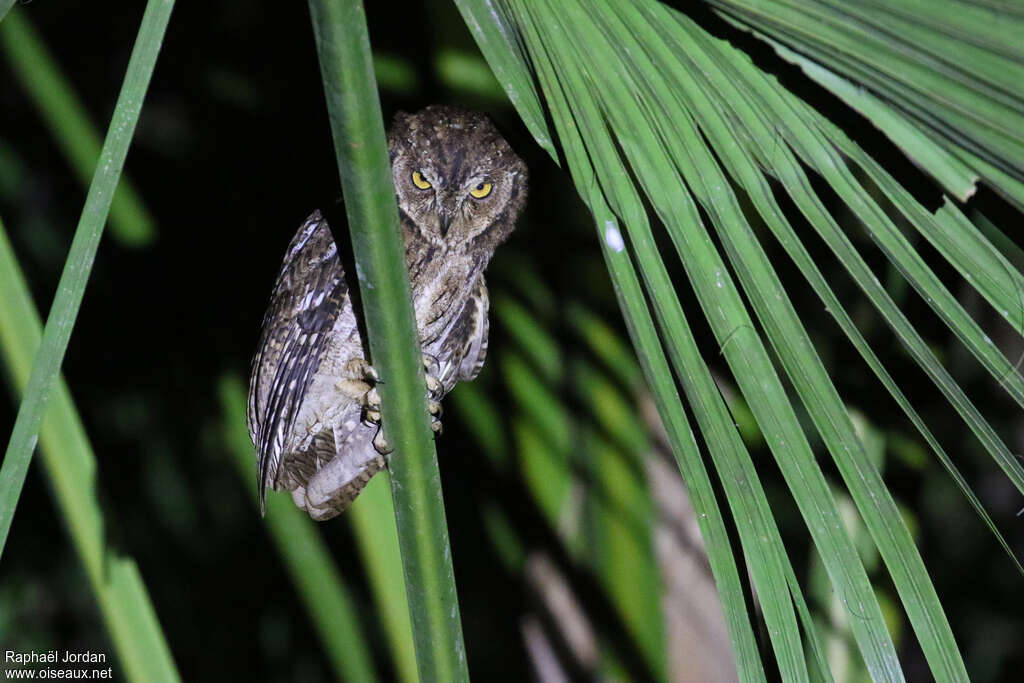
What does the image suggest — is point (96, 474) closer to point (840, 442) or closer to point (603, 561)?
point (603, 561)

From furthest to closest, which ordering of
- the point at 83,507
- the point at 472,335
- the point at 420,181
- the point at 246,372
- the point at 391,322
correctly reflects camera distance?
the point at 246,372 → the point at 472,335 → the point at 420,181 → the point at 83,507 → the point at 391,322

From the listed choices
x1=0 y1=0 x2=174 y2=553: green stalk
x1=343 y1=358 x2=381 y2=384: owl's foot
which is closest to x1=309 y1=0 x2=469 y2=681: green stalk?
x1=0 y1=0 x2=174 y2=553: green stalk

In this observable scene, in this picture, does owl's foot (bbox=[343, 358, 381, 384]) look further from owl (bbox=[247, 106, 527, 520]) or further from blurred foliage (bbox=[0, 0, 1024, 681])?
blurred foliage (bbox=[0, 0, 1024, 681])

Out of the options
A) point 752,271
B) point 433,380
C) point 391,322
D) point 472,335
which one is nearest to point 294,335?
point 433,380

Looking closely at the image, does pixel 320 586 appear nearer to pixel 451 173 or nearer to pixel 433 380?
pixel 433 380

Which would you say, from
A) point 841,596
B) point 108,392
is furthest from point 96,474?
point 841,596

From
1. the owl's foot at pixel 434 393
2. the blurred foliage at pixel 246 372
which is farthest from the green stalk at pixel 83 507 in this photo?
the owl's foot at pixel 434 393

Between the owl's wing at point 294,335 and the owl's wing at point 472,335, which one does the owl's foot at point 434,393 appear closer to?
the owl's wing at point 472,335
